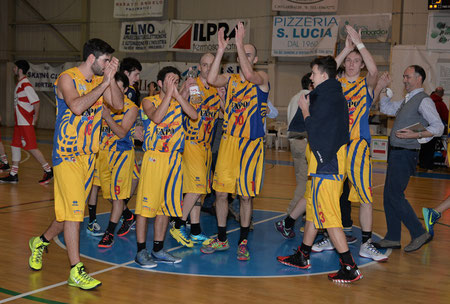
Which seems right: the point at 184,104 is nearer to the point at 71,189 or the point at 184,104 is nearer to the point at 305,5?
the point at 71,189

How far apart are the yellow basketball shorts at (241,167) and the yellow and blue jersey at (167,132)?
0.66 m

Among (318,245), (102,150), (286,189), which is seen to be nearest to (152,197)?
(102,150)

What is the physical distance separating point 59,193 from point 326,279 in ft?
8.20

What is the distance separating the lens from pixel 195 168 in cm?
624

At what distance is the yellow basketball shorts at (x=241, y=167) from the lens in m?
5.73

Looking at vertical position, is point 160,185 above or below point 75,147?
below

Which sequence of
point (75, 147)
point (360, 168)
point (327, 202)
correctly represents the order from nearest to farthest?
point (75, 147), point (327, 202), point (360, 168)

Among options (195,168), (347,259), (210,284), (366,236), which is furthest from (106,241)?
(366,236)

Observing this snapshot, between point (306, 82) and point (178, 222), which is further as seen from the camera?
point (306, 82)

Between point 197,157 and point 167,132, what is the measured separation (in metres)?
1.08

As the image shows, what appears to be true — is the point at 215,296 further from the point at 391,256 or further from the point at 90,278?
the point at 391,256

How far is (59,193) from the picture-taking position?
461 centimetres

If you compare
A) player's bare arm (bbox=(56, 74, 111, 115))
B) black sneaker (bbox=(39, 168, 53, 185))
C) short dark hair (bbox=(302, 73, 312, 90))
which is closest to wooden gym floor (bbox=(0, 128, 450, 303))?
player's bare arm (bbox=(56, 74, 111, 115))

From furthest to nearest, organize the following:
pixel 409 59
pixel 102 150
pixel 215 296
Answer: pixel 409 59
pixel 102 150
pixel 215 296
